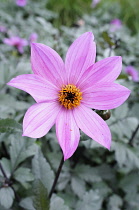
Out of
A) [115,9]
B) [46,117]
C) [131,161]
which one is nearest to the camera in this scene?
[46,117]

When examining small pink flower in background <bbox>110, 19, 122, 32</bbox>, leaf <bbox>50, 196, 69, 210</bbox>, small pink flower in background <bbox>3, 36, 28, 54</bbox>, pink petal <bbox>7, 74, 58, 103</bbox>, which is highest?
small pink flower in background <bbox>110, 19, 122, 32</bbox>

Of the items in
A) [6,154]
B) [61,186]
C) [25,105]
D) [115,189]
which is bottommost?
[115,189]

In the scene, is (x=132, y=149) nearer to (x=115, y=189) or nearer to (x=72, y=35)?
(x=115, y=189)

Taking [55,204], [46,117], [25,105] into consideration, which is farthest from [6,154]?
[46,117]

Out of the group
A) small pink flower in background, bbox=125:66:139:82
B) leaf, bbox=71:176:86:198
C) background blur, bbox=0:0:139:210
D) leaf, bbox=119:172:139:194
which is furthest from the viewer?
small pink flower in background, bbox=125:66:139:82

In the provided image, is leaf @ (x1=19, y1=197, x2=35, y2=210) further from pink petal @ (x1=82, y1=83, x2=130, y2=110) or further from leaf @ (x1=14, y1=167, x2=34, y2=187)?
pink petal @ (x1=82, y1=83, x2=130, y2=110)

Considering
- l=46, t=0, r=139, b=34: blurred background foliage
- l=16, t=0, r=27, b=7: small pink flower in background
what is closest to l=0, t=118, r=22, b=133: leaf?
l=16, t=0, r=27, b=7: small pink flower in background

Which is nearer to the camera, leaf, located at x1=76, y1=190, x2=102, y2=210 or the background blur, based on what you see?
the background blur
